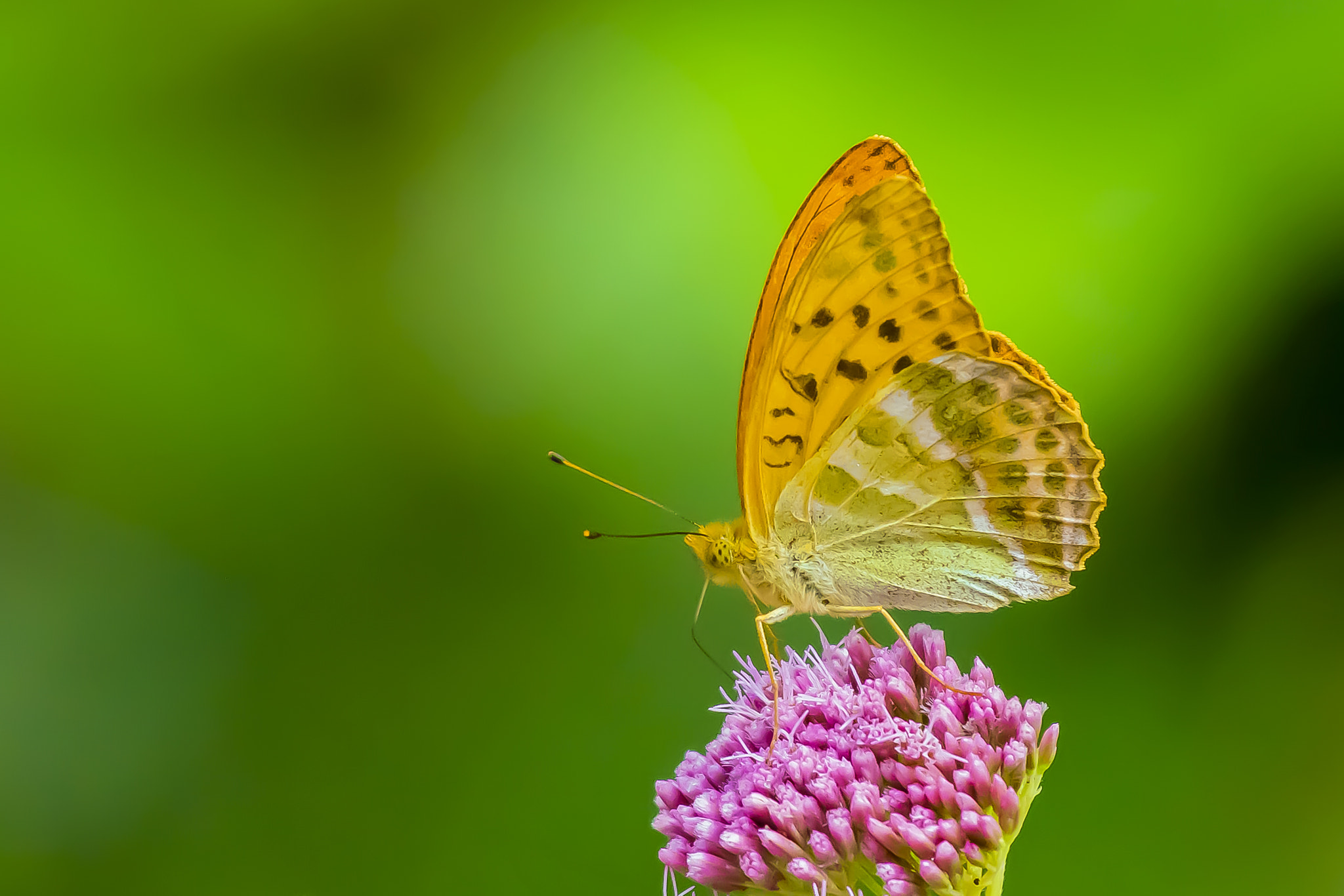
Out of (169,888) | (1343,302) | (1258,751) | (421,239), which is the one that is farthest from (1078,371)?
(169,888)

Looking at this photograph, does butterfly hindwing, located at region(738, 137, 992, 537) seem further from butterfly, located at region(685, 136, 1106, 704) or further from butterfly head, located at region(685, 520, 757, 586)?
butterfly head, located at region(685, 520, 757, 586)

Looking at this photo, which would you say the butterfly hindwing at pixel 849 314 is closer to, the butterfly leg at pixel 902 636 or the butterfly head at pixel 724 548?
the butterfly head at pixel 724 548

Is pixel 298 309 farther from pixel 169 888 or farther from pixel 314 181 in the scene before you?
pixel 169 888

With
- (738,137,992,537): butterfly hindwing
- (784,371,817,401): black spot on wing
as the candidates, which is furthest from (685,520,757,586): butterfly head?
(784,371,817,401): black spot on wing

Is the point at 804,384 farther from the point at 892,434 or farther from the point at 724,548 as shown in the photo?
the point at 724,548

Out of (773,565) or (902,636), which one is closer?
(902,636)

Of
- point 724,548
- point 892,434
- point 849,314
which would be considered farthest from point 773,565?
point 849,314
